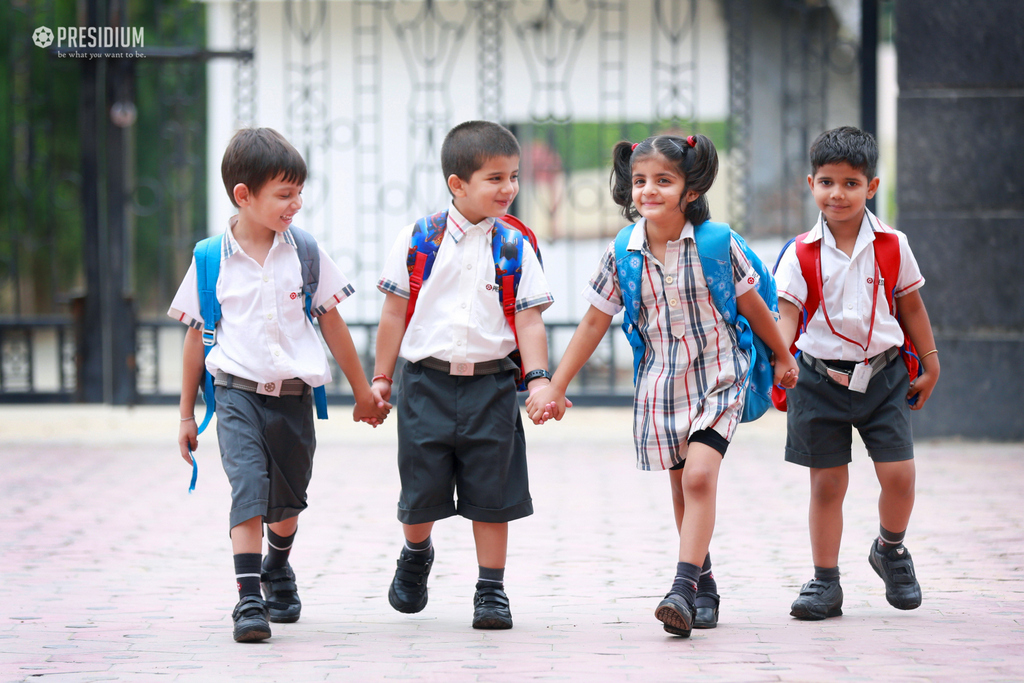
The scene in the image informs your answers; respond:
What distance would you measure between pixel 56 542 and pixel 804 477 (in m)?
3.66

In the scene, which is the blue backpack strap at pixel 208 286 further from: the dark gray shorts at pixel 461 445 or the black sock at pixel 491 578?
the black sock at pixel 491 578

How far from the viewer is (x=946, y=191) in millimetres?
6676

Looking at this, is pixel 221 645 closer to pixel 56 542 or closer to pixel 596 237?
pixel 56 542

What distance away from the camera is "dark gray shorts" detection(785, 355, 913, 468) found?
3.35 metres

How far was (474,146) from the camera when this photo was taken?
130 inches

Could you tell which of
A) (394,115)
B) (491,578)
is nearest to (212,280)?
(491,578)

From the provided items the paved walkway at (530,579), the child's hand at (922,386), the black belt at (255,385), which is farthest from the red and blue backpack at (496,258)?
the child's hand at (922,386)

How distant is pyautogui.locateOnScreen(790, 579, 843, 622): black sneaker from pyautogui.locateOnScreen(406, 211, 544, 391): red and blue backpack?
108cm

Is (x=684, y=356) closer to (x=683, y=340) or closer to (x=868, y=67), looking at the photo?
(x=683, y=340)

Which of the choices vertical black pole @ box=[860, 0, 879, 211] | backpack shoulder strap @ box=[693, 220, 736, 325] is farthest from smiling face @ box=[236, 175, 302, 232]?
vertical black pole @ box=[860, 0, 879, 211]

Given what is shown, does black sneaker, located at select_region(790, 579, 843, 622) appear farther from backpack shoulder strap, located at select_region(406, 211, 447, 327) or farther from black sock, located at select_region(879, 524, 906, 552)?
Result: backpack shoulder strap, located at select_region(406, 211, 447, 327)

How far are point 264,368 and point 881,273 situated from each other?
185 cm

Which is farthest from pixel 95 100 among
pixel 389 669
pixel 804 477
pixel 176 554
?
pixel 389 669

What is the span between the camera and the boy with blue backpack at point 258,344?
322 centimetres
